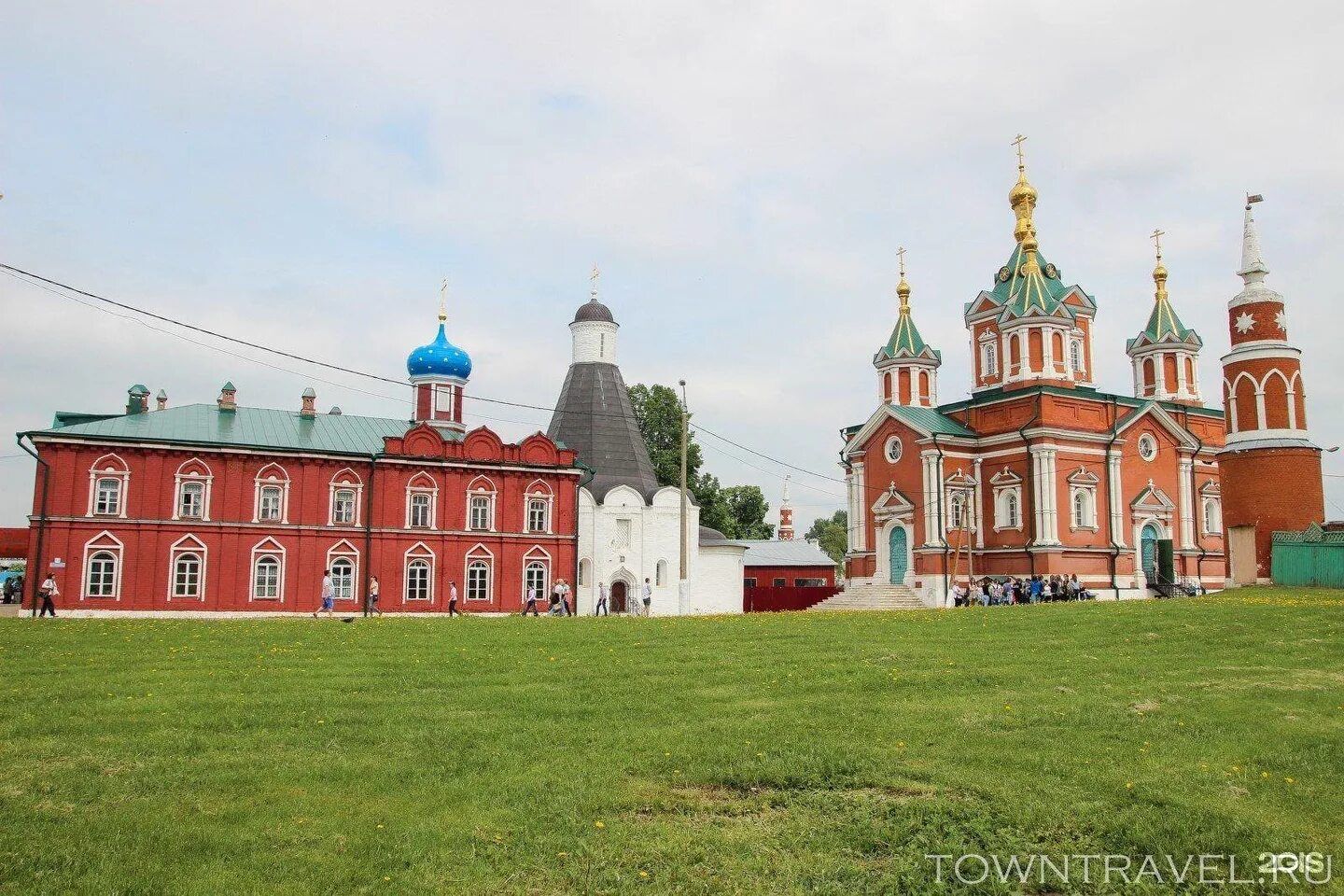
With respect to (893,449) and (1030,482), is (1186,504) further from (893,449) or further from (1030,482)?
(893,449)

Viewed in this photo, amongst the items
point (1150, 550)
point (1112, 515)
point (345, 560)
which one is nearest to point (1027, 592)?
point (1112, 515)

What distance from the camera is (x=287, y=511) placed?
123 ft

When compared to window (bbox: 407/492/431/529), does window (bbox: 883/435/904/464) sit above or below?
above

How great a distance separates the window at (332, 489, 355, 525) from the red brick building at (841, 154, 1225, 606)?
20443 mm

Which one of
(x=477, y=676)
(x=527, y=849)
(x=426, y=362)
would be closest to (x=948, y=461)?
(x=426, y=362)

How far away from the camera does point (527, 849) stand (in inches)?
262

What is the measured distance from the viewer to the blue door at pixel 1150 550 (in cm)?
4150

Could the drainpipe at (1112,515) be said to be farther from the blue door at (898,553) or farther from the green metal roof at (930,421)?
the blue door at (898,553)

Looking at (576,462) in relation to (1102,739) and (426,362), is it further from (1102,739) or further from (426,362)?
(1102,739)

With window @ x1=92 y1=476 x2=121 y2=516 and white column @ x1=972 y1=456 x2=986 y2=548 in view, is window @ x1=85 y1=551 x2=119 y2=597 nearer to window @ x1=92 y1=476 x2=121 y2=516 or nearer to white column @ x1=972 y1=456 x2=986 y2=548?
window @ x1=92 y1=476 x2=121 y2=516

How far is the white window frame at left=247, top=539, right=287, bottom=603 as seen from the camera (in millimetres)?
36844

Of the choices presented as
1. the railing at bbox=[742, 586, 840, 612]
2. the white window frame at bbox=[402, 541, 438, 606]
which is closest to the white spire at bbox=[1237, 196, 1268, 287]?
the railing at bbox=[742, 586, 840, 612]

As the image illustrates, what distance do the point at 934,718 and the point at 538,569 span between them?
107 ft

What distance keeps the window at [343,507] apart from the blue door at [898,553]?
21.1 metres
